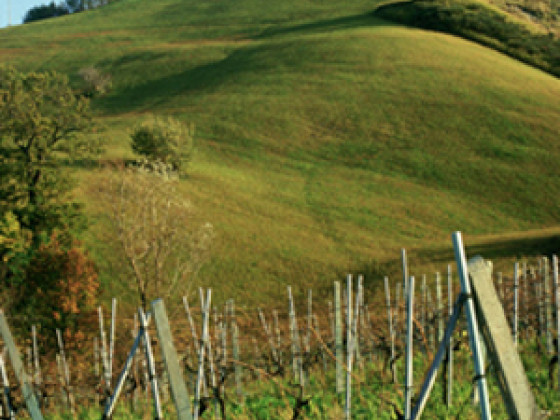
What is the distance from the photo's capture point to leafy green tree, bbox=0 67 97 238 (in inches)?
1496

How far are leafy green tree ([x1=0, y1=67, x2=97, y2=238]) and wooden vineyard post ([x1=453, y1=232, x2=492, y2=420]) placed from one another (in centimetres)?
3617

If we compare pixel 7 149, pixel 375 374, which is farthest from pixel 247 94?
pixel 375 374

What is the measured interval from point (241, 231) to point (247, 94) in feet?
114

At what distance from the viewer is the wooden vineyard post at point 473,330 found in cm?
388

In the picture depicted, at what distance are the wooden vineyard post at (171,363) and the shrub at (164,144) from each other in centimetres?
5177

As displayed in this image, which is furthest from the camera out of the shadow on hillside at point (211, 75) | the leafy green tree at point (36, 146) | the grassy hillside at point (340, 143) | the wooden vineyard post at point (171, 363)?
the shadow on hillside at point (211, 75)

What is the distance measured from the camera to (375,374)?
1220 cm

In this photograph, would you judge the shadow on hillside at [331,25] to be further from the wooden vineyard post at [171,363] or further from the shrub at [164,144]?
the wooden vineyard post at [171,363]

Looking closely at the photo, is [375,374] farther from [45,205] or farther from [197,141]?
[197,141]

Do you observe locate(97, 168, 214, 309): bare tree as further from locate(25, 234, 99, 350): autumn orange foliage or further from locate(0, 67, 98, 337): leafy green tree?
locate(0, 67, 98, 337): leafy green tree

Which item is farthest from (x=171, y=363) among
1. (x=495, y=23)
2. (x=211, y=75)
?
(x=495, y=23)

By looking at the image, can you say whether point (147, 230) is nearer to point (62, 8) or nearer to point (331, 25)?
point (331, 25)

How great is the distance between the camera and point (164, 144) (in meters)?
56.9

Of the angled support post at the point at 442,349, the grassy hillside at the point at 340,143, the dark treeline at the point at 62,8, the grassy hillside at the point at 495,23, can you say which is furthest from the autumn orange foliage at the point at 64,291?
the dark treeline at the point at 62,8
